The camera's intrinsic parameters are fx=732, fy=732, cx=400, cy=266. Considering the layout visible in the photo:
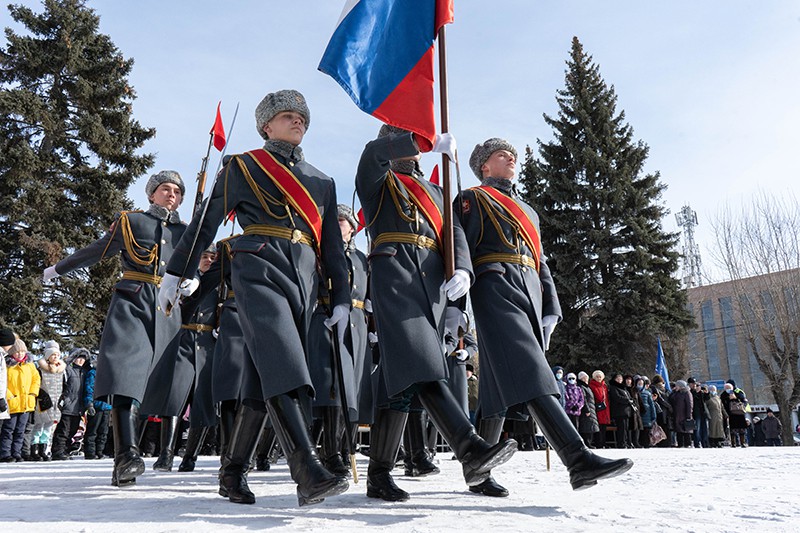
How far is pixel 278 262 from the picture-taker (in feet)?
12.5

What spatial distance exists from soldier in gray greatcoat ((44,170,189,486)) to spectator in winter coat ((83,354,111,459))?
6148 mm

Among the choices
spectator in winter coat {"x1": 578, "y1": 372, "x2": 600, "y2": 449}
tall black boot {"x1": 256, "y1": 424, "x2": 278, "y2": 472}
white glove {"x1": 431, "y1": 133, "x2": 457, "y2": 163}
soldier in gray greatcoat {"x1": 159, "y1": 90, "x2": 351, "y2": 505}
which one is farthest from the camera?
spectator in winter coat {"x1": 578, "y1": 372, "x2": 600, "y2": 449}

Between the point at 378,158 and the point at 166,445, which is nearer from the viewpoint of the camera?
the point at 378,158

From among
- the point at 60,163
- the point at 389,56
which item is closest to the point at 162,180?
the point at 389,56

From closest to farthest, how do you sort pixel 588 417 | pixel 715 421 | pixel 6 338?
pixel 6 338
pixel 588 417
pixel 715 421

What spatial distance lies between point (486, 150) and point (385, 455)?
2.16m

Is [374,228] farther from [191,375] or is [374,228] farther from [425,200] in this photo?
[191,375]

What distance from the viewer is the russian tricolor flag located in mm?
4398

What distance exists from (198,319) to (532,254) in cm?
359

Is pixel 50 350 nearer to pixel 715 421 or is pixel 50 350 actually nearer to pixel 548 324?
pixel 548 324

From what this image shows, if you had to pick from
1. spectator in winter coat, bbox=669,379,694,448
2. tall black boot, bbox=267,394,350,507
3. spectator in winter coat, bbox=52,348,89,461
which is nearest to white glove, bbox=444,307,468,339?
tall black boot, bbox=267,394,350,507

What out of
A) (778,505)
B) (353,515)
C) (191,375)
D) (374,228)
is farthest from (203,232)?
(778,505)

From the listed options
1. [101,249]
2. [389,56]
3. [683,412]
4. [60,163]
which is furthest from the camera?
[60,163]

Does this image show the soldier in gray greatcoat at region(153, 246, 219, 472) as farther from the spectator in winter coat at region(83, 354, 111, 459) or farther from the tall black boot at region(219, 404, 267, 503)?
the spectator in winter coat at region(83, 354, 111, 459)
